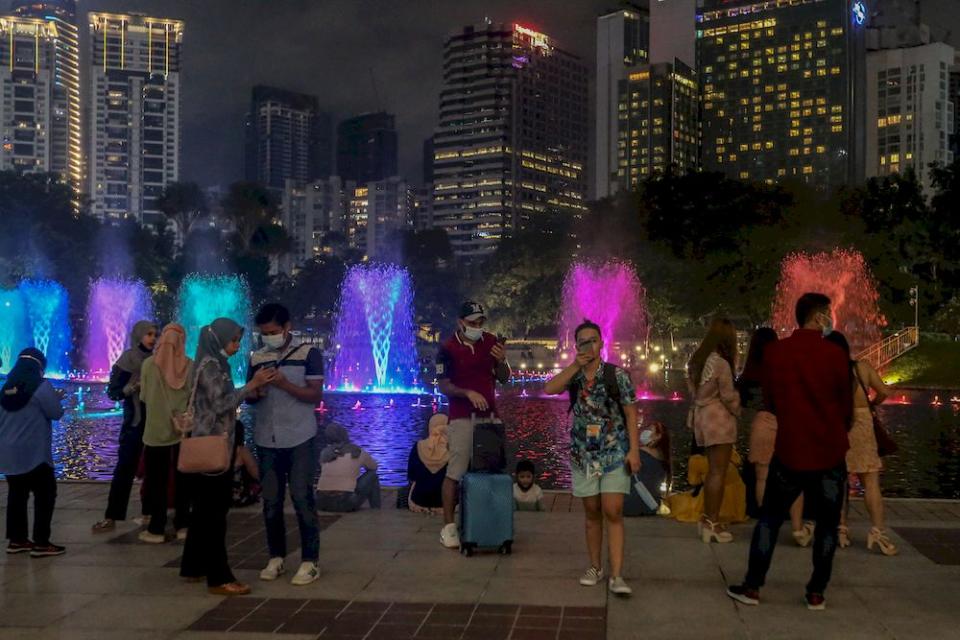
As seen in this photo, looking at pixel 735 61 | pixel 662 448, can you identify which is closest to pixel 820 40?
pixel 735 61

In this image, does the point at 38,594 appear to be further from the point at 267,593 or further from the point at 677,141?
the point at 677,141

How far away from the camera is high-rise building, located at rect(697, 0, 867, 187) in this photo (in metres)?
176

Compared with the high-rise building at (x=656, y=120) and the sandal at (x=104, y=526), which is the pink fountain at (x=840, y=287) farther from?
the high-rise building at (x=656, y=120)

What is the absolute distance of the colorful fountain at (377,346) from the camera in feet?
140

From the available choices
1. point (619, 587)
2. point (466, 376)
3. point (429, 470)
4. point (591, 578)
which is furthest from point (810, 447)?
point (429, 470)

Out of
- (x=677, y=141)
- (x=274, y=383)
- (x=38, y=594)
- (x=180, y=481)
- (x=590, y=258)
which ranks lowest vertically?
(x=38, y=594)

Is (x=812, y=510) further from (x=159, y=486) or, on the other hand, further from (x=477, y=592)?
(x=159, y=486)

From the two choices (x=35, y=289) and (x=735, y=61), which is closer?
(x=35, y=289)

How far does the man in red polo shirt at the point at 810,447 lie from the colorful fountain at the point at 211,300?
53718 millimetres

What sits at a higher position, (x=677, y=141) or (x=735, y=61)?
Result: (x=735, y=61)

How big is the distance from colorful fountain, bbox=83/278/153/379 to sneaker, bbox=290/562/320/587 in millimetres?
42167

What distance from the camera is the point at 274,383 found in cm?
732

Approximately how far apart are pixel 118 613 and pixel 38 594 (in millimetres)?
870

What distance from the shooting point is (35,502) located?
28.0 feet
